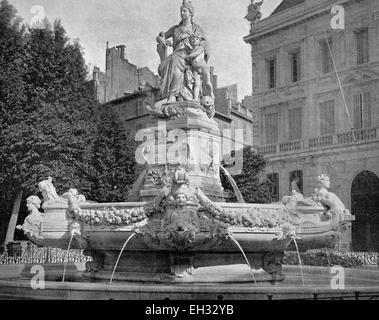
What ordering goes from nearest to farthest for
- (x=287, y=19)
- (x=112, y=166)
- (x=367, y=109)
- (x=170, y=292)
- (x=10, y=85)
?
(x=170, y=292) < (x=10, y=85) < (x=112, y=166) < (x=367, y=109) < (x=287, y=19)

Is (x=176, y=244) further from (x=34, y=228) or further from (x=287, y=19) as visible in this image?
(x=287, y=19)

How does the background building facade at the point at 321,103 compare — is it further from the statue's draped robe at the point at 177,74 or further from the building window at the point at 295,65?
the statue's draped robe at the point at 177,74

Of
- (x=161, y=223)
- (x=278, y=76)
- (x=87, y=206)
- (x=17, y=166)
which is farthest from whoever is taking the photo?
(x=278, y=76)

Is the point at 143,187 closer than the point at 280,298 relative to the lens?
No

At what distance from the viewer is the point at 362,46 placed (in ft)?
128

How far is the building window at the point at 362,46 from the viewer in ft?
127

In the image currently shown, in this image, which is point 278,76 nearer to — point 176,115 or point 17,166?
point 17,166

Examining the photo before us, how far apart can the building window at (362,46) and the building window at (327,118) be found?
326 cm

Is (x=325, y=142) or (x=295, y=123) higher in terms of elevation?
(x=295, y=123)

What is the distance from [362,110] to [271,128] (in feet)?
24.3

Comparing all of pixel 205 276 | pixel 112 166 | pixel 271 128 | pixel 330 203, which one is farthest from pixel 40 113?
pixel 330 203
